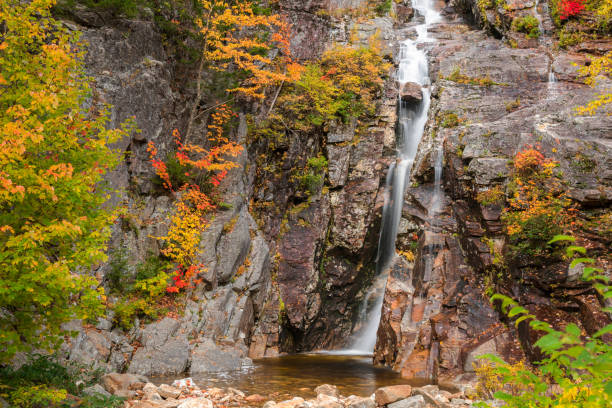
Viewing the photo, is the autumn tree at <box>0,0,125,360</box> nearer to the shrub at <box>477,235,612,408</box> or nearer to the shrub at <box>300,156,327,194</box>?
the shrub at <box>477,235,612,408</box>

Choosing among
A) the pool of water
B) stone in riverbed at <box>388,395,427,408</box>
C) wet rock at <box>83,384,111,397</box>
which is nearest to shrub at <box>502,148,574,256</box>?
the pool of water

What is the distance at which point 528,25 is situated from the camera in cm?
1994

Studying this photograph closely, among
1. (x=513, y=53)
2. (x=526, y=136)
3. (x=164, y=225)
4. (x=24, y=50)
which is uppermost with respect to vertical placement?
(x=513, y=53)

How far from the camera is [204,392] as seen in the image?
793 cm

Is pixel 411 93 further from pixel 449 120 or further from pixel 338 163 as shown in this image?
pixel 338 163

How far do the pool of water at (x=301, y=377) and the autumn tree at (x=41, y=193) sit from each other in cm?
485

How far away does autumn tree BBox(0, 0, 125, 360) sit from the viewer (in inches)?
169

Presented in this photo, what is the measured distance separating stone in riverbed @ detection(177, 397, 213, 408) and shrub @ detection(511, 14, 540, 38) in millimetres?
22317

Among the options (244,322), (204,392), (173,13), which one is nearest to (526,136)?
(244,322)

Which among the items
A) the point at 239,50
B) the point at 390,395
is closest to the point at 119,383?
the point at 390,395

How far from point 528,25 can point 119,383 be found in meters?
23.8

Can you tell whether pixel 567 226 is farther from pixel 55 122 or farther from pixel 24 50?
pixel 24 50

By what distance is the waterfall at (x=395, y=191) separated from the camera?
53.2 ft

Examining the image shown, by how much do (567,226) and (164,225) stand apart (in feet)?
38.9
